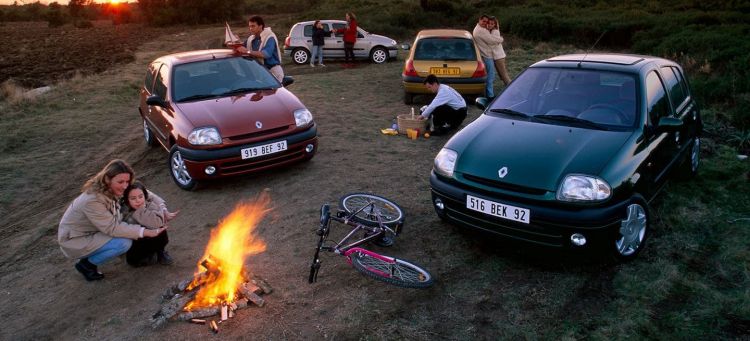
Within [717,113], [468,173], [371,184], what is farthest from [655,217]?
[717,113]

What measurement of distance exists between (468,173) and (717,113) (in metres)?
7.69

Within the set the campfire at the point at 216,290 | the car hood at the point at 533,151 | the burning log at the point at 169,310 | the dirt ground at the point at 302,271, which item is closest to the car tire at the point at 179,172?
the dirt ground at the point at 302,271

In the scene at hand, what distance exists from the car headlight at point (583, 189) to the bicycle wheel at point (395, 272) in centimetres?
126

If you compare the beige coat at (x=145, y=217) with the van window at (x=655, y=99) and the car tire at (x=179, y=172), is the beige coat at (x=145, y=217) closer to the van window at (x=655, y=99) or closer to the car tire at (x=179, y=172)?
the car tire at (x=179, y=172)

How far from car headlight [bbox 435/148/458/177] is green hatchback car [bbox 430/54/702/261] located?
1 centimetres

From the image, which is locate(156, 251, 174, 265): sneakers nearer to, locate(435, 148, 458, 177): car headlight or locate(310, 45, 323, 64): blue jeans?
locate(435, 148, 458, 177): car headlight

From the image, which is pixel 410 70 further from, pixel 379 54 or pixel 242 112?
pixel 379 54

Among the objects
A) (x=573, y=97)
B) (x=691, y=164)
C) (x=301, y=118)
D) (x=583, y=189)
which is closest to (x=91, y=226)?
(x=301, y=118)

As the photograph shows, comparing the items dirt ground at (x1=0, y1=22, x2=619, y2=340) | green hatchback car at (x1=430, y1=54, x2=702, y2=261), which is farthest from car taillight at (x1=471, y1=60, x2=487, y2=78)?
green hatchback car at (x1=430, y1=54, x2=702, y2=261)

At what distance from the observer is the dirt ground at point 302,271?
4090 mm

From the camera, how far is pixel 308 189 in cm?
688

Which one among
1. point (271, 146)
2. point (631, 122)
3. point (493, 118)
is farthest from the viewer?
point (271, 146)

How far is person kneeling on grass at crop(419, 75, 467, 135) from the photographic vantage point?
8.84m

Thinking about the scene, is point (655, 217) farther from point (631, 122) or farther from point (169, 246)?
point (169, 246)
